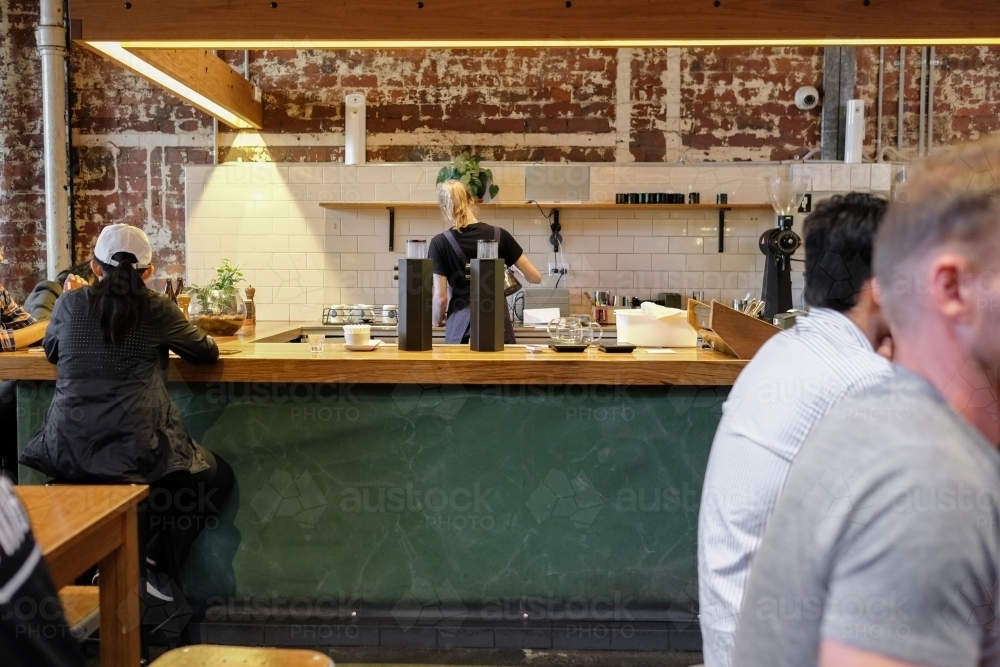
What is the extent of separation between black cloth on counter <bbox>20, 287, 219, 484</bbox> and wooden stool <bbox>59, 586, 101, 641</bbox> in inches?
20.2

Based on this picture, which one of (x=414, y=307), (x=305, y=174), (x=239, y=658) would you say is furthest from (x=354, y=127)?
(x=239, y=658)

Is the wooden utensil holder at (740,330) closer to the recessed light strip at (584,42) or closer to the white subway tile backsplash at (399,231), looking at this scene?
the recessed light strip at (584,42)

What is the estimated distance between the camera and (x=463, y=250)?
13.7 ft

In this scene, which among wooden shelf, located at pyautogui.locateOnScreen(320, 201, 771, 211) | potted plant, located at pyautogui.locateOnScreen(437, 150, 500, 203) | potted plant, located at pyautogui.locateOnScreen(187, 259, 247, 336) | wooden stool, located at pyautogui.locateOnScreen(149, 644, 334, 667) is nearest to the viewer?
wooden stool, located at pyautogui.locateOnScreen(149, 644, 334, 667)

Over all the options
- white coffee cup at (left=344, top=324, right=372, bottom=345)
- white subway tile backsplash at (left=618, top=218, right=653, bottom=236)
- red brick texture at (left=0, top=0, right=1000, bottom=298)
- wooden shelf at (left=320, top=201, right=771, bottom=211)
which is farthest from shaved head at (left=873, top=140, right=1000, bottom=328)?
red brick texture at (left=0, top=0, right=1000, bottom=298)

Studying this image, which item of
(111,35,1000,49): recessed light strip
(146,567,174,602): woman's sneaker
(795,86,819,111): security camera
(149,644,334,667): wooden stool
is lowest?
(146,567,174,602): woman's sneaker

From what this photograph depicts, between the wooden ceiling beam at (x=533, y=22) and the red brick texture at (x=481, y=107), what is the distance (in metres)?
3.30

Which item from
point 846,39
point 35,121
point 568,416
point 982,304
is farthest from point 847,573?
point 35,121

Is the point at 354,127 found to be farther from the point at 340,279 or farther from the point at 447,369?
the point at 447,369

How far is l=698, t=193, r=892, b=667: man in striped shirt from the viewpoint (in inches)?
45.1

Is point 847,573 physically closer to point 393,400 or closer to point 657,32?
point 393,400

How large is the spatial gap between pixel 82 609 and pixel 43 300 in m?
2.74

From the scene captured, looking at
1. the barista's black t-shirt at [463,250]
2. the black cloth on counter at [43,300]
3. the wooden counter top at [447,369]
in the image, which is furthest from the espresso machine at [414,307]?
the black cloth on counter at [43,300]

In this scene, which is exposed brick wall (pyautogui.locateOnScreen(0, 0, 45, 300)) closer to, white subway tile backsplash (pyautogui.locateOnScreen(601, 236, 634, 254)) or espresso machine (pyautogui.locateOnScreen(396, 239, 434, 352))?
white subway tile backsplash (pyautogui.locateOnScreen(601, 236, 634, 254))
